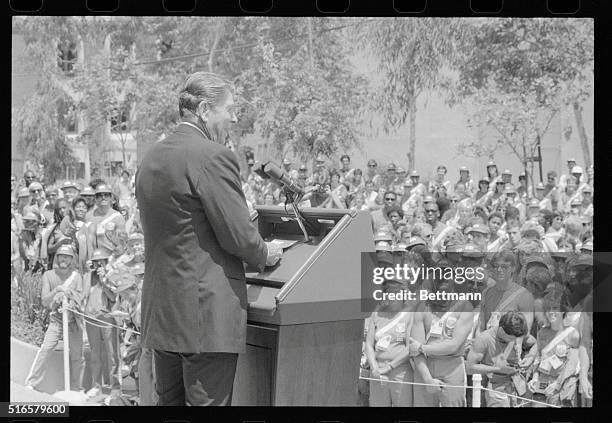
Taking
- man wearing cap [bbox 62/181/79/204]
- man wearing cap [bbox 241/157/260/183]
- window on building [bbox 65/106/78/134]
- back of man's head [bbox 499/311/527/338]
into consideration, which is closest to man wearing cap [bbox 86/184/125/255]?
man wearing cap [bbox 62/181/79/204]

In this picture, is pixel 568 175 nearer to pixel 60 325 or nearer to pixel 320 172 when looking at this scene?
pixel 320 172

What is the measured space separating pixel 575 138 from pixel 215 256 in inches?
217

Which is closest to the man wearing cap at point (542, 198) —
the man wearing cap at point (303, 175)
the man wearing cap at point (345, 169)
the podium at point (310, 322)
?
the man wearing cap at point (345, 169)

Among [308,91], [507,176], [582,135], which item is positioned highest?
[308,91]

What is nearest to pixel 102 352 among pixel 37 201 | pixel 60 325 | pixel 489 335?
pixel 60 325

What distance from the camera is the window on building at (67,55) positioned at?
7.63 m

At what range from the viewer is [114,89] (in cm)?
816

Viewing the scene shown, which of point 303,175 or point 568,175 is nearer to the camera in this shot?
point 568,175

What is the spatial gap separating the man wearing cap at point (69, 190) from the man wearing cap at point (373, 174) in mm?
2744

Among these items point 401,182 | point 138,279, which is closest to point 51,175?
point 138,279

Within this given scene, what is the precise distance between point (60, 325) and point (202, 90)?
12.9 ft

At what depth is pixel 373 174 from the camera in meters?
8.13

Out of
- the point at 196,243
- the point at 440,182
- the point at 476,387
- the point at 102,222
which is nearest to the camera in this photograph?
the point at 196,243

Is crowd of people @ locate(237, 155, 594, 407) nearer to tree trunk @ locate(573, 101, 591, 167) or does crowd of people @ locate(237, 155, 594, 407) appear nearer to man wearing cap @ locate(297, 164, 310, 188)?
tree trunk @ locate(573, 101, 591, 167)
